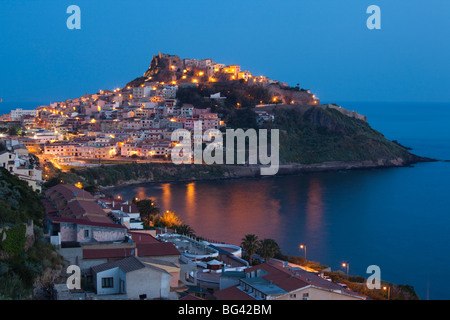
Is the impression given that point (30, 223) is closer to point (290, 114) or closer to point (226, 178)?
point (226, 178)

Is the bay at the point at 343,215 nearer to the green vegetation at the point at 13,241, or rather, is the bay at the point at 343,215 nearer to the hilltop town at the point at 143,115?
the hilltop town at the point at 143,115

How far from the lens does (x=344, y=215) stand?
52.2ft

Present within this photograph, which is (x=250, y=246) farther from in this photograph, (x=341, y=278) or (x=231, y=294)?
(x=231, y=294)

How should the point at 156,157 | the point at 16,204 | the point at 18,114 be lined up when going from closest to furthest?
the point at 16,204
the point at 156,157
the point at 18,114

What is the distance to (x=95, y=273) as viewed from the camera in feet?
15.5

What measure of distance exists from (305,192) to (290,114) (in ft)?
36.7

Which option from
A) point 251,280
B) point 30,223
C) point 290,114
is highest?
point 290,114

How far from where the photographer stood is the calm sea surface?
11.0m

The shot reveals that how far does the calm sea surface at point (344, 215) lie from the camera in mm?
10992

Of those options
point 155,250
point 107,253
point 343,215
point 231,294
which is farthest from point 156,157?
point 231,294

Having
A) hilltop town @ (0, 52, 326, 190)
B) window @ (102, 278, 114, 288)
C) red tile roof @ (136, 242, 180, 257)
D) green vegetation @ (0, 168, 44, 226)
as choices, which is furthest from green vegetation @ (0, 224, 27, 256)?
hilltop town @ (0, 52, 326, 190)

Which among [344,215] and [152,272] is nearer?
[152,272]

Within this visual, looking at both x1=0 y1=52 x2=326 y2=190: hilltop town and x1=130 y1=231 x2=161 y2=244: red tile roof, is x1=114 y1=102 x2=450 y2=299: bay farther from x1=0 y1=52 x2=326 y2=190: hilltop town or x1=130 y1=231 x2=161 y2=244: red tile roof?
x1=130 y1=231 x2=161 y2=244: red tile roof
